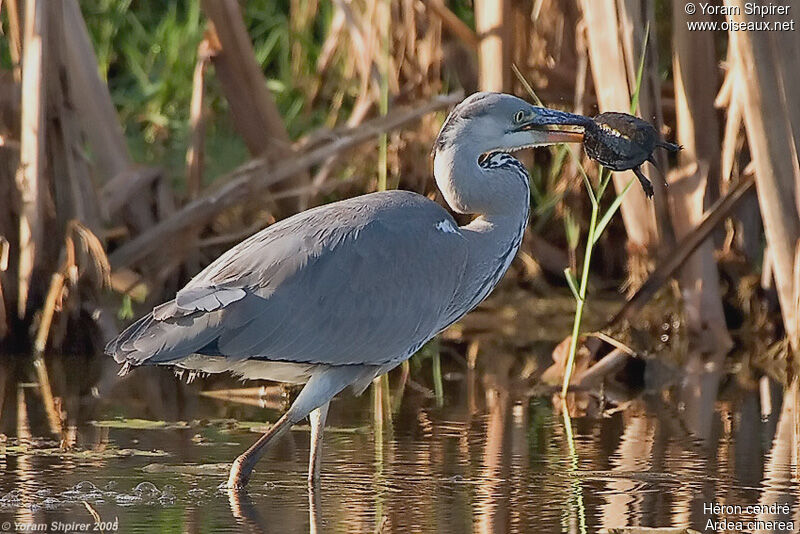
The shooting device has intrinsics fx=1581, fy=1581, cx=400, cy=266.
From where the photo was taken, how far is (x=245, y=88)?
829 cm

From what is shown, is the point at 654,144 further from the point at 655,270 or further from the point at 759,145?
the point at 655,270

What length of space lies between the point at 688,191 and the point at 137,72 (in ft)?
14.3

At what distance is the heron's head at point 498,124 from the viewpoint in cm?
562

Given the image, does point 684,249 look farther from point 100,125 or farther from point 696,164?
point 100,125

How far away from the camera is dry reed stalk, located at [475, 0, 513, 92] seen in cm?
777

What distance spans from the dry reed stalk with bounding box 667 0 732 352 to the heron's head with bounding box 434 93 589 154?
1842mm

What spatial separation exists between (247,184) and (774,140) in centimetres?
261

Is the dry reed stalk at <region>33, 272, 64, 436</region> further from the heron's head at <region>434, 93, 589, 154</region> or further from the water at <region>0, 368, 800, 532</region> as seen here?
the heron's head at <region>434, 93, 589, 154</region>

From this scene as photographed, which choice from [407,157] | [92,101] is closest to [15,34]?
[92,101]

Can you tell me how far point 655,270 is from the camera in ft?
23.8

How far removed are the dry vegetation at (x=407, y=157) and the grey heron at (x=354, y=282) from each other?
153 cm

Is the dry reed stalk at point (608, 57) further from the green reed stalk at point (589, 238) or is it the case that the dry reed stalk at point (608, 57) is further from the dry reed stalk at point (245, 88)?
the dry reed stalk at point (245, 88)

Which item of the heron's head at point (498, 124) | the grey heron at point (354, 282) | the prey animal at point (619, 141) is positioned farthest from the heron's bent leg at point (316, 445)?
the prey animal at point (619, 141)

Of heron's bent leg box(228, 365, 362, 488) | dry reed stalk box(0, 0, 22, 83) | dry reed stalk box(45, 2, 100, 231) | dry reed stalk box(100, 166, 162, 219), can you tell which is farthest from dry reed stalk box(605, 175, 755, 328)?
dry reed stalk box(0, 0, 22, 83)
